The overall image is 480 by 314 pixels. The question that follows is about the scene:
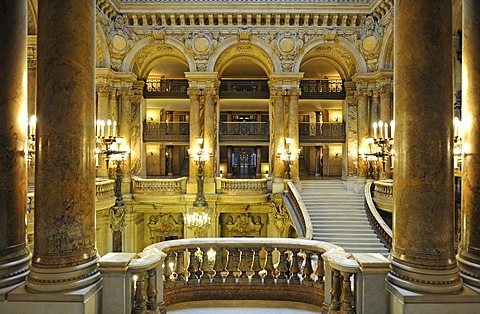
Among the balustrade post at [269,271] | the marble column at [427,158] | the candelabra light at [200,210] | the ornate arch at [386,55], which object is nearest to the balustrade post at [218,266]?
the balustrade post at [269,271]

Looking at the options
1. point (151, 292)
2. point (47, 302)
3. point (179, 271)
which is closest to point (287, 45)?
point (179, 271)

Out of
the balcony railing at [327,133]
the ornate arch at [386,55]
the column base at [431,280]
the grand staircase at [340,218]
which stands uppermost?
the ornate arch at [386,55]

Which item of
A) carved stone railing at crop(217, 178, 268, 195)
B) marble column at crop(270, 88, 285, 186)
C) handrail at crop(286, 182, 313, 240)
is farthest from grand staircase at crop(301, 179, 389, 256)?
carved stone railing at crop(217, 178, 268, 195)

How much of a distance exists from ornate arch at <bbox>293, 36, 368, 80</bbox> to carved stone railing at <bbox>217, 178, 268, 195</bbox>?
19.5ft

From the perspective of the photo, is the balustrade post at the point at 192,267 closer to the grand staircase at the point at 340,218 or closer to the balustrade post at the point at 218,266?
the balustrade post at the point at 218,266

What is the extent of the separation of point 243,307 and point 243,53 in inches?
644

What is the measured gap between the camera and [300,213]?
14.8m

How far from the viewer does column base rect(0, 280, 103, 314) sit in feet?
12.0

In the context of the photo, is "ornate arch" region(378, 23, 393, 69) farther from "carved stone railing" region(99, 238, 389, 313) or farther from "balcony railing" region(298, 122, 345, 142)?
"carved stone railing" region(99, 238, 389, 313)

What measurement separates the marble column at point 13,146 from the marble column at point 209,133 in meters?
13.9

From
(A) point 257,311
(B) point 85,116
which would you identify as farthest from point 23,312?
(A) point 257,311

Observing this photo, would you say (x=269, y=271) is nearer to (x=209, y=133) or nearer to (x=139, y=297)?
(x=139, y=297)

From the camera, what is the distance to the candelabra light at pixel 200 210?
51.8ft

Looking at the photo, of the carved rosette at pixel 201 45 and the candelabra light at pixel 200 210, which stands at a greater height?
the carved rosette at pixel 201 45
